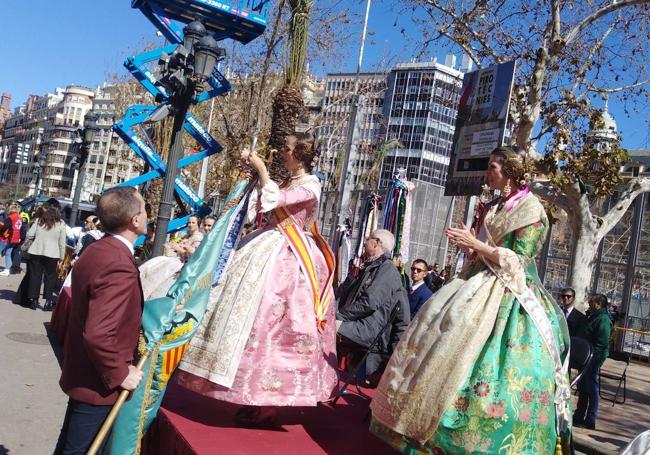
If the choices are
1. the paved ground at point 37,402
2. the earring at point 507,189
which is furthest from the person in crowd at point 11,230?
the earring at point 507,189

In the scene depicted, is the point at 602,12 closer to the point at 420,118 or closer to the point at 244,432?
the point at 244,432

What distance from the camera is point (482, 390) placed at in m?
3.19

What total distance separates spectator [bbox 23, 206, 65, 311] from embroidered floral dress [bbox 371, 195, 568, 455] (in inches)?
318

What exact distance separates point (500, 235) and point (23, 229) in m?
14.2

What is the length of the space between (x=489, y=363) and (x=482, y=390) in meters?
0.15

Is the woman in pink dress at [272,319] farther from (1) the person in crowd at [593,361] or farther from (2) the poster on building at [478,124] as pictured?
(1) the person in crowd at [593,361]

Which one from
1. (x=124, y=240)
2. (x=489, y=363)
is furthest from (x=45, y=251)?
(x=489, y=363)

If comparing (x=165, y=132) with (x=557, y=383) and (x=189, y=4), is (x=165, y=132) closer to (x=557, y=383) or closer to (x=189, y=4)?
(x=189, y=4)

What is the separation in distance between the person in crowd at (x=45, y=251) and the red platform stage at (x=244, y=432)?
667 centimetres

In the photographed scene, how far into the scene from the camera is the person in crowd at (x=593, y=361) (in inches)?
294

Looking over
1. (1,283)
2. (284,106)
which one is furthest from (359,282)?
(1,283)

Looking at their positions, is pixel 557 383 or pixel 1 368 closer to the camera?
pixel 557 383

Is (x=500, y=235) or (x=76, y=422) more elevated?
(x=500, y=235)

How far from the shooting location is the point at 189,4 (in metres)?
9.77
